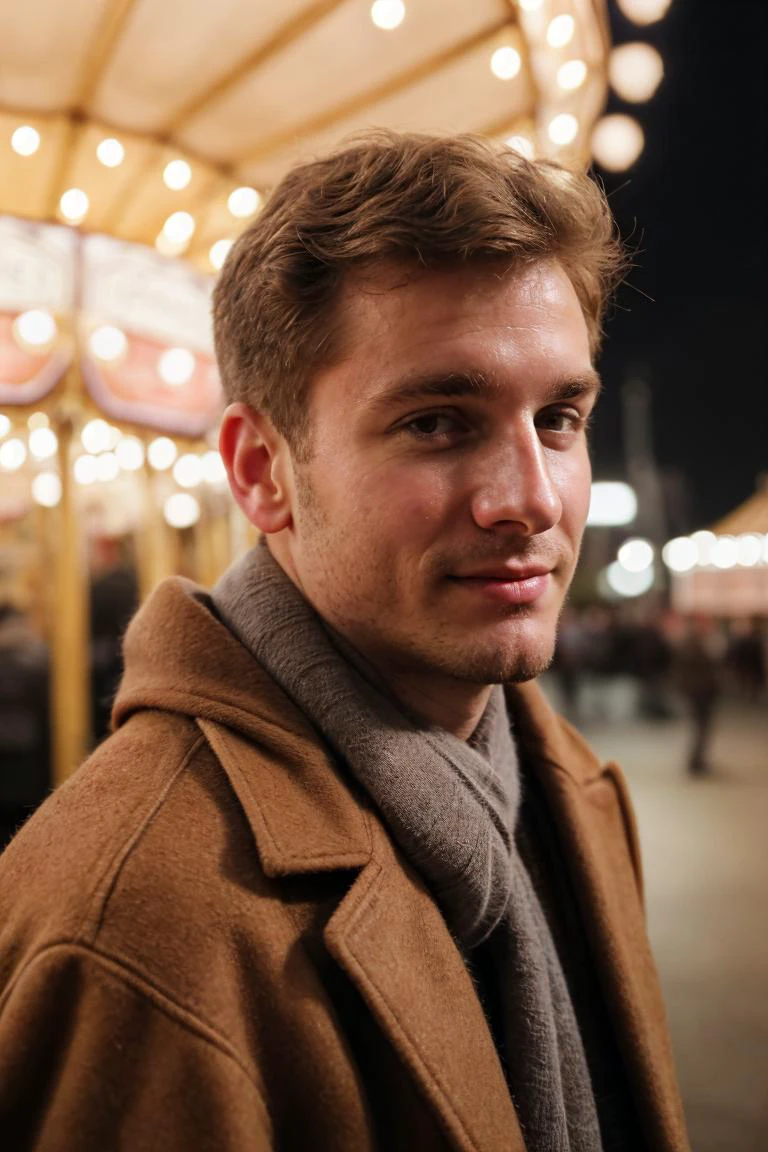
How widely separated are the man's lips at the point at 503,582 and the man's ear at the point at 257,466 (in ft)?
1.11

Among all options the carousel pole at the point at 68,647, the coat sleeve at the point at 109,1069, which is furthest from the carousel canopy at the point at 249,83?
the coat sleeve at the point at 109,1069

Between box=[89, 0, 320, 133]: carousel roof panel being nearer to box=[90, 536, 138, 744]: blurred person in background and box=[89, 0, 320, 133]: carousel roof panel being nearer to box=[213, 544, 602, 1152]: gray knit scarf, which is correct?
box=[213, 544, 602, 1152]: gray knit scarf

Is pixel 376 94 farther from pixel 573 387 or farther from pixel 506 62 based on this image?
pixel 573 387

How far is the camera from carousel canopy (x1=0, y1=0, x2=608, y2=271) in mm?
3111

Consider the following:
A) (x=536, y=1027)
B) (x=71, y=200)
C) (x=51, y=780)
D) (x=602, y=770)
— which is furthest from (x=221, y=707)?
(x=51, y=780)

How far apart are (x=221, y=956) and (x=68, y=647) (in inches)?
175

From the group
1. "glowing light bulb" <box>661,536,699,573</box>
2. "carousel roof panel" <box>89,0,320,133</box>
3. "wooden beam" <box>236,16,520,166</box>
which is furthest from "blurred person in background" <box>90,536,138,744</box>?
"glowing light bulb" <box>661,536,699,573</box>

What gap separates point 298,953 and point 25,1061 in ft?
1.06

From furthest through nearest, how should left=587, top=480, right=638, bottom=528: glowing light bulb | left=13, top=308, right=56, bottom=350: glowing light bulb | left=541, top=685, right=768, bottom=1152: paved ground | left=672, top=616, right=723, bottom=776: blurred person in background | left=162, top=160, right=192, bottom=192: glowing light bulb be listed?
left=587, top=480, right=638, bottom=528: glowing light bulb
left=672, top=616, right=723, bottom=776: blurred person in background
left=162, top=160, right=192, bottom=192: glowing light bulb
left=13, top=308, right=56, bottom=350: glowing light bulb
left=541, top=685, right=768, bottom=1152: paved ground

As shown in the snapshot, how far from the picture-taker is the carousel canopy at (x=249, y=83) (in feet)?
10.2

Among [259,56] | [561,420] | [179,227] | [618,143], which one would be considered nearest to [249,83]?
[259,56]

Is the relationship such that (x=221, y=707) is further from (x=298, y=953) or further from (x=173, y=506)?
(x=173, y=506)

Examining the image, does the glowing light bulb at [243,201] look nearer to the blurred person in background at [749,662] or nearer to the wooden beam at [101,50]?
the wooden beam at [101,50]

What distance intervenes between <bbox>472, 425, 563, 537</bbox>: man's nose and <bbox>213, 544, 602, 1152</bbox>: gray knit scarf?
319 millimetres
